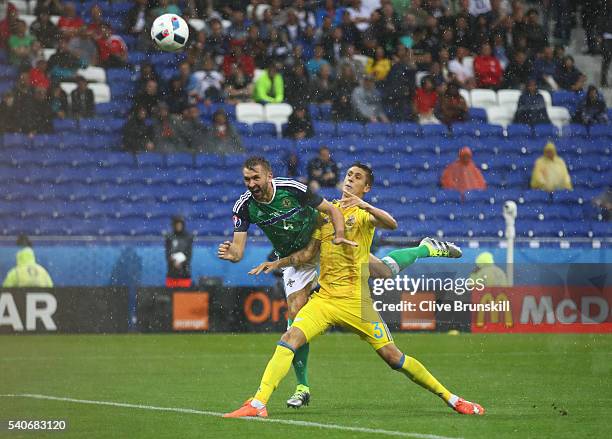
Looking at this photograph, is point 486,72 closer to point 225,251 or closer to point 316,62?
point 316,62

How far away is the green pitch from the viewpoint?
8.07m

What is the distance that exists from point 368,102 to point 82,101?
196 inches

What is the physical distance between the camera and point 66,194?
19.9 m

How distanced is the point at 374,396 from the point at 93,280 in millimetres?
7935

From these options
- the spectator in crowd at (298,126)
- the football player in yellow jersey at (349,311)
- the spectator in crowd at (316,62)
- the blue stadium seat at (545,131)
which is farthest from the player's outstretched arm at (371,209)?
the blue stadium seat at (545,131)

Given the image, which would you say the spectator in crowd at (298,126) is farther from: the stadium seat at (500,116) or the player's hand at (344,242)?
the player's hand at (344,242)

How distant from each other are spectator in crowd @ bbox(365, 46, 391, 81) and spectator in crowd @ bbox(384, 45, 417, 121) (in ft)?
0.77

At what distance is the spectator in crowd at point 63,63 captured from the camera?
2088 centimetres

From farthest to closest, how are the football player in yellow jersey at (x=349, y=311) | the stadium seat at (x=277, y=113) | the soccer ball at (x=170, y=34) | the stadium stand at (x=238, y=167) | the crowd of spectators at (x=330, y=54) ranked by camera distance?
the stadium seat at (x=277, y=113)
the crowd of spectators at (x=330, y=54)
the stadium stand at (x=238, y=167)
the soccer ball at (x=170, y=34)
the football player in yellow jersey at (x=349, y=311)

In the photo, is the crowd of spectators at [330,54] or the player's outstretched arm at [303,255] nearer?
the player's outstretched arm at [303,255]

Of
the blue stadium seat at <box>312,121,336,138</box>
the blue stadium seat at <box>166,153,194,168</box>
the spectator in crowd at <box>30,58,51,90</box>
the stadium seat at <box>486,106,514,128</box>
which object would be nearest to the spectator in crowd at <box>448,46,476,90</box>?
the stadium seat at <box>486,106,514,128</box>

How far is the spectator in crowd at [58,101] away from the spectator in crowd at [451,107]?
6591 millimetres

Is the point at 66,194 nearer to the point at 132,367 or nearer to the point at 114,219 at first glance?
the point at 114,219

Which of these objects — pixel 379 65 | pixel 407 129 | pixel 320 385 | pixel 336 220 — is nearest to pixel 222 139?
pixel 379 65
